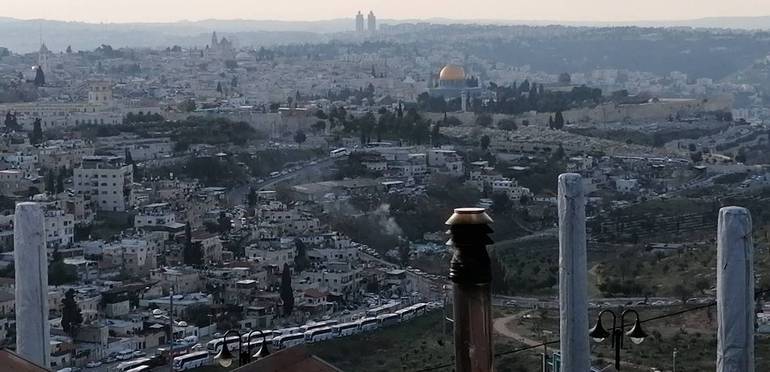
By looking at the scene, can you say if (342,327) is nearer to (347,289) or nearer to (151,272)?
(347,289)

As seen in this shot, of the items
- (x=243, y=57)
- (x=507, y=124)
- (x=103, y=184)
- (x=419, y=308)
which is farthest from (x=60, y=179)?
(x=243, y=57)

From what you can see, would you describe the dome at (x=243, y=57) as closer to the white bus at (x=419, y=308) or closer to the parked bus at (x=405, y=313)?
the white bus at (x=419, y=308)

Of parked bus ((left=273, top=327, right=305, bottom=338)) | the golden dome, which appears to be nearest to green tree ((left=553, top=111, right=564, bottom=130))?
the golden dome

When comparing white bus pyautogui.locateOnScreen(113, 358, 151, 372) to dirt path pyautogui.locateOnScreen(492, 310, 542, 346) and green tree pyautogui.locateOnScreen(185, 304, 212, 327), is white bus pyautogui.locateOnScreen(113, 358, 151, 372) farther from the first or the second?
dirt path pyautogui.locateOnScreen(492, 310, 542, 346)

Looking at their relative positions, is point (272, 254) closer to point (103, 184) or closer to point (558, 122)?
point (103, 184)

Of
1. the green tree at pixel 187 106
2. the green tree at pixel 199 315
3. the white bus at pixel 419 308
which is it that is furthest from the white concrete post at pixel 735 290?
the green tree at pixel 187 106

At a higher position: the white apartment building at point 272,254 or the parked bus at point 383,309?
the white apartment building at point 272,254

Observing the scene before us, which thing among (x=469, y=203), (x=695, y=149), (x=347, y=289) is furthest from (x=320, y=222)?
(x=695, y=149)
